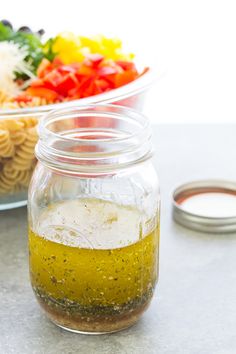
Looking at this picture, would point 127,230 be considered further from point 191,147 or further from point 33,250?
point 191,147

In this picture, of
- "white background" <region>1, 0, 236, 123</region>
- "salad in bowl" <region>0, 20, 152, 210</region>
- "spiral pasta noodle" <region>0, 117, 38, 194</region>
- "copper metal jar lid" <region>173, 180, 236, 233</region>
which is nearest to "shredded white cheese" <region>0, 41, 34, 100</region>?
"salad in bowl" <region>0, 20, 152, 210</region>

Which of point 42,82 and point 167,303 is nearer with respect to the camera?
point 167,303

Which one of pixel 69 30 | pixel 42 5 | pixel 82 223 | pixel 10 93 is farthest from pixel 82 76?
pixel 42 5

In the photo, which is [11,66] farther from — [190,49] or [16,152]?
[190,49]

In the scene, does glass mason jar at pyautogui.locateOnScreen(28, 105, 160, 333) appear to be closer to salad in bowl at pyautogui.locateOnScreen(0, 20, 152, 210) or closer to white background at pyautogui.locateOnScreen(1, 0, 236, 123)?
salad in bowl at pyautogui.locateOnScreen(0, 20, 152, 210)

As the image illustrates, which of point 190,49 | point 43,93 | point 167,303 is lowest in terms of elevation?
point 190,49

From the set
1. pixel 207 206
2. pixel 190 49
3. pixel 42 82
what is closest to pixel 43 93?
pixel 42 82
